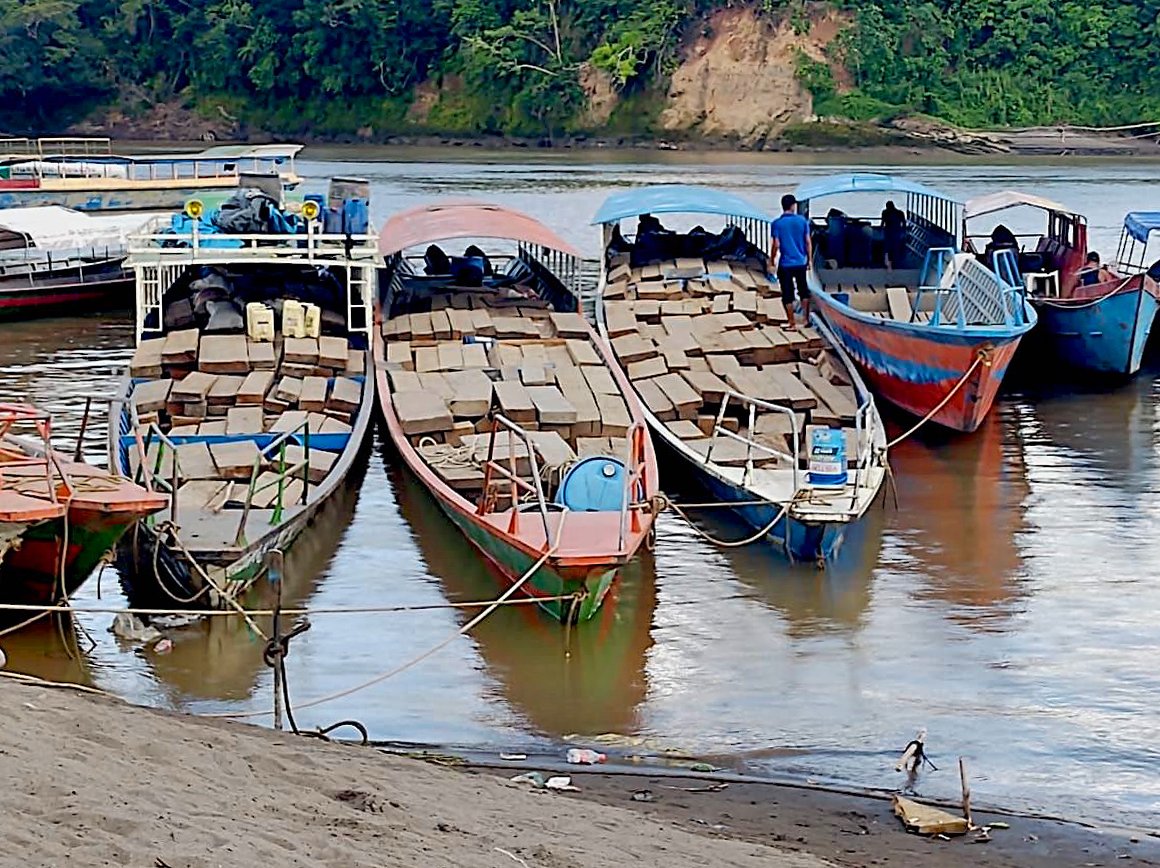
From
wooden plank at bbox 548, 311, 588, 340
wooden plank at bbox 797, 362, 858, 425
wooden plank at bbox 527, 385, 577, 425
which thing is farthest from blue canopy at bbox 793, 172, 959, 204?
wooden plank at bbox 527, 385, 577, 425

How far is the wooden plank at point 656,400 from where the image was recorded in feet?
47.0

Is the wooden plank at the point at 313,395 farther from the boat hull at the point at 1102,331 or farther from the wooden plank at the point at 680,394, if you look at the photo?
the boat hull at the point at 1102,331

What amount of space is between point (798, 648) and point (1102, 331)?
34.0 feet

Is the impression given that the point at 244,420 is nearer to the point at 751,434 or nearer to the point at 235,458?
the point at 235,458

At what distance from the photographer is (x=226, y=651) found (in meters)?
10.2

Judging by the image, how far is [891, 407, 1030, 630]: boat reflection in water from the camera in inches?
462

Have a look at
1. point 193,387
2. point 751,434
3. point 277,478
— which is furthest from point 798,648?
point 193,387

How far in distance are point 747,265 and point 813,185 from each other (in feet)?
7.32

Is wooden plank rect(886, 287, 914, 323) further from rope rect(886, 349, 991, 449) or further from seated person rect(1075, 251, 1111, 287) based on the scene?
seated person rect(1075, 251, 1111, 287)

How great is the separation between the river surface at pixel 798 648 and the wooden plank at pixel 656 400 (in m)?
1.31

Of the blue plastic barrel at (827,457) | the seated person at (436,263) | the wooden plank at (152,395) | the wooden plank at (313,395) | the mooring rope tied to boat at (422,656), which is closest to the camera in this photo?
the mooring rope tied to boat at (422,656)

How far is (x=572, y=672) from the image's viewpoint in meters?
10.1

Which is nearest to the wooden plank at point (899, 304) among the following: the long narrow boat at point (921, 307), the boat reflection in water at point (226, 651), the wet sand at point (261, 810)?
the long narrow boat at point (921, 307)

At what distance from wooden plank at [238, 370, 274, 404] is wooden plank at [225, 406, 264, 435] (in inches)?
4.9
